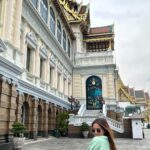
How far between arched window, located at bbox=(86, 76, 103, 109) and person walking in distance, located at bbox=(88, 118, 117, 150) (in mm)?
24731

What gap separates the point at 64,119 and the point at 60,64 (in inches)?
217

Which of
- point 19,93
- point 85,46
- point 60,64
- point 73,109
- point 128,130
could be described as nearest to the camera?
point 19,93

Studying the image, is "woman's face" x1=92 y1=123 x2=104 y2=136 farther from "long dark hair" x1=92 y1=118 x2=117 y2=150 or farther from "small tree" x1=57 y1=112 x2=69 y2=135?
"small tree" x1=57 y1=112 x2=69 y2=135

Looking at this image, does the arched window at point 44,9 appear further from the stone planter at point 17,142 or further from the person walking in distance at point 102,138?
the person walking in distance at point 102,138

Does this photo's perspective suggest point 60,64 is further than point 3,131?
Yes

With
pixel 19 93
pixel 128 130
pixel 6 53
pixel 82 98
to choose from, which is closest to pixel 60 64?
pixel 82 98

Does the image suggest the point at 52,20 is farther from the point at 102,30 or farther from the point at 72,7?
the point at 102,30

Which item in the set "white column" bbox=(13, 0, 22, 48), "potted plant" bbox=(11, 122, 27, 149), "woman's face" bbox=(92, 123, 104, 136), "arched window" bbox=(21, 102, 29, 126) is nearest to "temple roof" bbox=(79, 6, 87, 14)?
"arched window" bbox=(21, 102, 29, 126)

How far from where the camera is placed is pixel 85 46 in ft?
106

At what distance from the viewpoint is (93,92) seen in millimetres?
27422

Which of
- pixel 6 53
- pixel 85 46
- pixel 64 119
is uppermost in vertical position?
pixel 85 46

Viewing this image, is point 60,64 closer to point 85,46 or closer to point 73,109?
point 73,109

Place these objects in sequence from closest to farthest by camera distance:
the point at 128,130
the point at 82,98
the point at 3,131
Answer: the point at 3,131, the point at 128,130, the point at 82,98

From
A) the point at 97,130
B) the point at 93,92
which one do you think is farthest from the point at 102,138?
the point at 93,92
